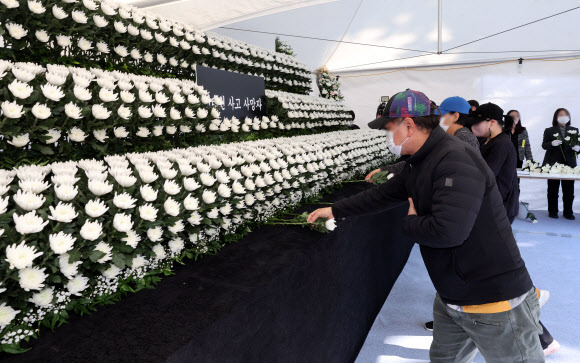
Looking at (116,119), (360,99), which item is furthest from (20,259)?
(360,99)

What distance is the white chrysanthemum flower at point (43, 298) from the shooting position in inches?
42.8

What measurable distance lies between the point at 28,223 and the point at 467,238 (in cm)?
169

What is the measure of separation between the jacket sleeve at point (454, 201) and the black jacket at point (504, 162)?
187cm

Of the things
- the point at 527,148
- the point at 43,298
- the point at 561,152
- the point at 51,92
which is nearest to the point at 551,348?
the point at 43,298

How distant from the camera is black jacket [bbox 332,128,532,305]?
1.50m

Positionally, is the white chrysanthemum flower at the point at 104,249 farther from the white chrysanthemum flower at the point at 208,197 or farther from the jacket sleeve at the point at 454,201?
the jacket sleeve at the point at 454,201

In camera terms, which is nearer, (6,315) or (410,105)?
(6,315)

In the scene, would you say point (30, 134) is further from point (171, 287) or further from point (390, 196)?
point (390, 196)

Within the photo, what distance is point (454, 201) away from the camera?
1483mm

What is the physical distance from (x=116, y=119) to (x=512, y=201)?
11.1ft

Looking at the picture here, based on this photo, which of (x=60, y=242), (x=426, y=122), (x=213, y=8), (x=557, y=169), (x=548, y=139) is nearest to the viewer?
(x=60, y=242)

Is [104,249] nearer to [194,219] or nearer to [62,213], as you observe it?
[62,213]

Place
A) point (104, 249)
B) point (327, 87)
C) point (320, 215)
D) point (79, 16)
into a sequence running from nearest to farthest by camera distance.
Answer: point (104, 249), point (79, 16), point (320, 215), point (327, 87)

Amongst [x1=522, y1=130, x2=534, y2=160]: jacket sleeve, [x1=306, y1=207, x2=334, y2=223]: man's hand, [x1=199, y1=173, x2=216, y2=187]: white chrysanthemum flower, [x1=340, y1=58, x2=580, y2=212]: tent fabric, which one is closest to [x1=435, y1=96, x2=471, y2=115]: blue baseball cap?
[x1=306, y1=207, x2=334, y2=223]: man's hand
